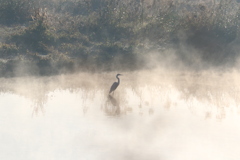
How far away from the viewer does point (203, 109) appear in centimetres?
1423

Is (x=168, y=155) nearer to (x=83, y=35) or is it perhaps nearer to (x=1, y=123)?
(x=1, y=123)

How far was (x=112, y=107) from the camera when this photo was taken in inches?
583

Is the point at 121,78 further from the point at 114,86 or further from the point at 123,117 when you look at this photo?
the point at 123,117

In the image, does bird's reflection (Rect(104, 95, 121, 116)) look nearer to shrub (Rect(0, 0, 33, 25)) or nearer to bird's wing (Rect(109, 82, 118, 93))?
bird's wing (Rect(109, 82, 118, 93))

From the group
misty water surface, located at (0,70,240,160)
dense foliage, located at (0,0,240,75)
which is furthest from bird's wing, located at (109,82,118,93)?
dense foliage, located at (0,0,240,75)

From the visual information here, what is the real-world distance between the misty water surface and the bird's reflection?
0.11ft

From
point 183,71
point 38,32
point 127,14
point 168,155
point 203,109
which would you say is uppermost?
point 127,14

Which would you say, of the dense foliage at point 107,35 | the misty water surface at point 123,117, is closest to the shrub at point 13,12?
the dense foliage at point 107,35

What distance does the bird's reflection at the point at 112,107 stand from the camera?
552 inches

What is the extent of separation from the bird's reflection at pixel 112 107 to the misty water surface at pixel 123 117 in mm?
33

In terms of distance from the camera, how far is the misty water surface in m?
10.7

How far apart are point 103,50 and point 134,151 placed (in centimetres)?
1061

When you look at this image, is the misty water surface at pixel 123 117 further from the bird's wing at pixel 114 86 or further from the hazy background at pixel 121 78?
the bird's wing at pixel 114 86

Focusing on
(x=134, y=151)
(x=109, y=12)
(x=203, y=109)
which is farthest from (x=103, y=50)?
(x=134, y=151)
